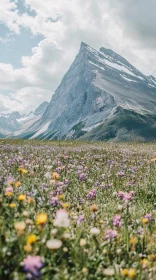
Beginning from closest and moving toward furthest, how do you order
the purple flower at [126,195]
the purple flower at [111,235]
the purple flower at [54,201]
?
the purple flower at [111,235] → the purple flower at [54,201] → the purple flower at [126,195]

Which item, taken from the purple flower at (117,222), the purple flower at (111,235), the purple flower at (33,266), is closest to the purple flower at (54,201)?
the purple flower at (117,222)

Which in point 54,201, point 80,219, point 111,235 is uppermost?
point 54,201

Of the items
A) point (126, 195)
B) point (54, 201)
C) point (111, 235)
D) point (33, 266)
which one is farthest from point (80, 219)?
point (33, 266)

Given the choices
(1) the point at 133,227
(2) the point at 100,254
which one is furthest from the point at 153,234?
(2) the point at 100,254

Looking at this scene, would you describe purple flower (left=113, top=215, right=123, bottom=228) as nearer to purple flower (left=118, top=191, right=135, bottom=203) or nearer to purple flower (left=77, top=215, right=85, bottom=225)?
purple flower (left=118, top=191, right=135, bottom=203)

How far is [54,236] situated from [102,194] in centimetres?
469

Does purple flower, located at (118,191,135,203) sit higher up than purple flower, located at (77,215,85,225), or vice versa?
purple flower, located at (118,191,135,203)

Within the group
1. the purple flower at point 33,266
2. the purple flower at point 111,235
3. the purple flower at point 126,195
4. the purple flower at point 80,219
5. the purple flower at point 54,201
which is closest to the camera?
the purple flower at point 33,266

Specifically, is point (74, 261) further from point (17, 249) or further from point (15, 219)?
point (15, 219)

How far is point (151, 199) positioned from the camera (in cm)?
852

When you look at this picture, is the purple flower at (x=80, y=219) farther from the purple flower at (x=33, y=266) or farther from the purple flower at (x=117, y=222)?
the purple flower at (x=33, y=266)

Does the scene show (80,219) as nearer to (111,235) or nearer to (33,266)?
(111,235)

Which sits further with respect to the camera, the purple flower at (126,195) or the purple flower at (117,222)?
the purple flower at (126,195)

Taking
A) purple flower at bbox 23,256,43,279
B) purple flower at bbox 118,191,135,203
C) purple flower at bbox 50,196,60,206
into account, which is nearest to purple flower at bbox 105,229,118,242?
purple flower at bbox 118,191,135,203
